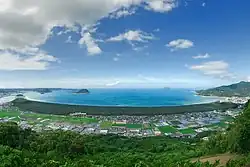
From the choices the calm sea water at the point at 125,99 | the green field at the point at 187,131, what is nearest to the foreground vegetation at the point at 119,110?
the calm sea water at the point at 125,99

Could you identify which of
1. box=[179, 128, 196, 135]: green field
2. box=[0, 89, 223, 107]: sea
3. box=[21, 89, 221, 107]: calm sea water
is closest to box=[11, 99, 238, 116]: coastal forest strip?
box=[0, 89, 223, 107]: sea

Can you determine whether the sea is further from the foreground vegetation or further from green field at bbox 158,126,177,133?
green field at bbox 158,126,177,133

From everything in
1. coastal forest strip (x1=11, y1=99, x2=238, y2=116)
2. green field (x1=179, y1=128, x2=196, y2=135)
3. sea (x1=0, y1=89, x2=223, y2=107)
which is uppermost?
sea (x1=0, y1=89, x2=223, y2=107)

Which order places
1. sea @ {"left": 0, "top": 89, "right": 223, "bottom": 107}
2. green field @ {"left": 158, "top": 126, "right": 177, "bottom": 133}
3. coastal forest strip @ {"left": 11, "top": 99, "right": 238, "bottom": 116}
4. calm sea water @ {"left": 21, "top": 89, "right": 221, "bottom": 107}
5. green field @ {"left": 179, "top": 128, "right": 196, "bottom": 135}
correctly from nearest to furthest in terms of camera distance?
green field @ {"left": 179, "top": 128, "right": 196, "bottom": 135} → green field @ {"left": 158, "top": 126, "right": 177, "bottom": 133} → coastal forest strip @ {"left": 11, "top": 99, "right": 238, "bottom": 116} → sea @ {"left": 0, "top": 89, "right": 223, "bottom": 107} → calm sea water @ {"left": 21, "top": 89, "right": 221, "bottom": 107}

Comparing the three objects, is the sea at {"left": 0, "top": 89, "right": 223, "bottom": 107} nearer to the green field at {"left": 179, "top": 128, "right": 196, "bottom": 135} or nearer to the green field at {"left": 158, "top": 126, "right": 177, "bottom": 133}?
the green field at {"left": 158, "top": 126, "right": 177, "bottom": 133}

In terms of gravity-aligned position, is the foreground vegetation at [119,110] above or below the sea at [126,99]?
below

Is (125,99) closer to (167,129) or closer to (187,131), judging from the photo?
(167,129)

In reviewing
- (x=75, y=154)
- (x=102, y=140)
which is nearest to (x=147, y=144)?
(x=102, y=140)

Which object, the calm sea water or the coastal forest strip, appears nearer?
the coastal forest strip

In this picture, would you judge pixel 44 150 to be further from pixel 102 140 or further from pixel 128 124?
pixel 128 124

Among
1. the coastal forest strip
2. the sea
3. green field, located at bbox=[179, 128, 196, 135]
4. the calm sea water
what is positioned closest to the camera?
green field, located at bbox=[179, 128, 196, 135]

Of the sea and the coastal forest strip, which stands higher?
the sea

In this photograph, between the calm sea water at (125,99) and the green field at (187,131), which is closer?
the green field at (187,131)

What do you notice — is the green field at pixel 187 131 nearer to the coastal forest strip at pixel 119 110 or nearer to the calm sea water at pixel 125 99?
the coastal forest strip at pixel 119 110
